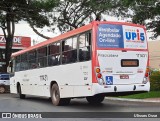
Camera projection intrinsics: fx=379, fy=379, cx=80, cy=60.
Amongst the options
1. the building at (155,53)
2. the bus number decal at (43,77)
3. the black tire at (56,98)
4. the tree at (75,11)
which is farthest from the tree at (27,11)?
the building at (155,53)

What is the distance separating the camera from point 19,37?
50.7 m

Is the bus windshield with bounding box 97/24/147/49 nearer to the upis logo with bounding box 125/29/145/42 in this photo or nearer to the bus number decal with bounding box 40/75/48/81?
the upis logo with bounding box 125/29/145/42

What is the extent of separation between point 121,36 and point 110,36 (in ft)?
1.60

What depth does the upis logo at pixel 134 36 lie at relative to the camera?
1455cm

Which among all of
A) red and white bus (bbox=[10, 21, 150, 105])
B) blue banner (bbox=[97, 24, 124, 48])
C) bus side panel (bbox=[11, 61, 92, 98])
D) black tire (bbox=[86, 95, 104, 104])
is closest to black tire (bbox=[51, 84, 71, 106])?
red and white bus (bbox=[10, 21, 150, 105])

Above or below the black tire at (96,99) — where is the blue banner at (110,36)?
above

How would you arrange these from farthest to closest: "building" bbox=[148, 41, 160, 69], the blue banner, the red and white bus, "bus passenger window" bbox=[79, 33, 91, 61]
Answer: "building" bbox=[148, 41, 160, 69] → "bus passenger window" bbox=[79, 33, 91, 61] → the blue banner → the red and white bus

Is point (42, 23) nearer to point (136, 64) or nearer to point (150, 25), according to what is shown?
point (150, 25)

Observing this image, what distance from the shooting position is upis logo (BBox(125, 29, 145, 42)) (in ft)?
47.7

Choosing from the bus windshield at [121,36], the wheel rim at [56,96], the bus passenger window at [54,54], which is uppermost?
the bus windshield at [121,36]

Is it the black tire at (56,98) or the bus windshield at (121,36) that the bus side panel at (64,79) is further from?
the bus windshield at (121,36)

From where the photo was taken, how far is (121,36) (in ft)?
47.4

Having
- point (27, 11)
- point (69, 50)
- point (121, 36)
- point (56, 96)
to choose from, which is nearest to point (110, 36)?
point (121, 36)

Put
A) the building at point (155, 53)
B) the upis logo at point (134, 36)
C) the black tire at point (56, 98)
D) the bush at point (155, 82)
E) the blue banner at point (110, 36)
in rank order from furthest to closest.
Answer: the building at point (155, 53), the bush at point (155, 82), the black tire at point (56, 98), the upis logo at point (134, 36), the blue banner at point (110, 36)
